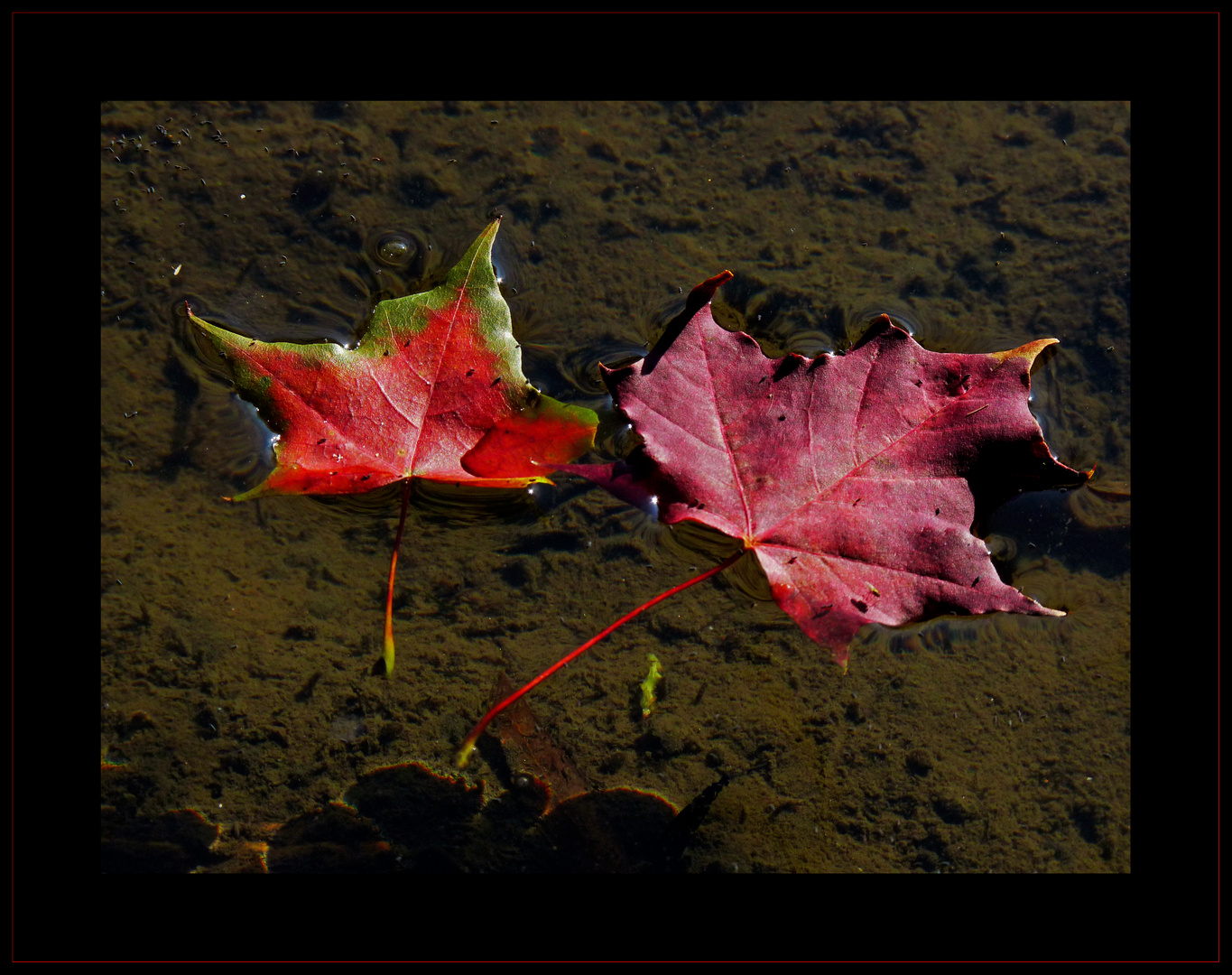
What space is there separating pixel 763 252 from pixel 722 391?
625 mm

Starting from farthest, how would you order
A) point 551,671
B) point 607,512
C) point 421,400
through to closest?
point 607,512, point 421,400, point 551,671

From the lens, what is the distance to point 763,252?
201 centimetres

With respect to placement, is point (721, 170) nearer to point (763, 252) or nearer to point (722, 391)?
point (763, 252)

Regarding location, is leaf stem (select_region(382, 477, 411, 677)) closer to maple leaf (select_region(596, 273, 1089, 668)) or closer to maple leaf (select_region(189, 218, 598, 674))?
maple leaf (select_region(189, 218, 598, 674))

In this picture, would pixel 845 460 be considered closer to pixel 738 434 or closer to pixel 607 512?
pixel 738 434

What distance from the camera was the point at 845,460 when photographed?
1474 millimetres

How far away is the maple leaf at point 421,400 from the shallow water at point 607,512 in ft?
0.66

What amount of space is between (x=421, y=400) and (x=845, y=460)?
0.75m

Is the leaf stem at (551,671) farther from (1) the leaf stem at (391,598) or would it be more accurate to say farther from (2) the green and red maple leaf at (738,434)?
(1) the leaf stem at (391,598)

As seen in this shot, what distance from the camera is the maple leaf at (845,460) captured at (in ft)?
4.56

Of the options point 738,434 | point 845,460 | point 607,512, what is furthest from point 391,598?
point 845,460

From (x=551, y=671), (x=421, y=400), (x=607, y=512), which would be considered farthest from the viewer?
(x=607, y=512)

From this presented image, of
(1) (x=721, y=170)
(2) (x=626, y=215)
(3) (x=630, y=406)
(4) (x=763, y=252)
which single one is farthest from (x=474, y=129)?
(3) (x=630, y=406)

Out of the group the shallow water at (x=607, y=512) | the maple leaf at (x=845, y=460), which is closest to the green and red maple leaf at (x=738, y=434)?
the maple leaf at (x=845, y=460)
